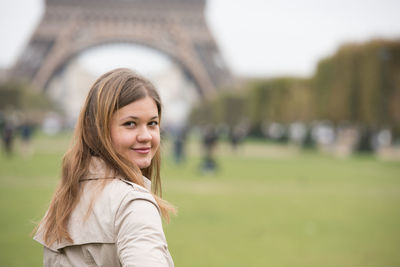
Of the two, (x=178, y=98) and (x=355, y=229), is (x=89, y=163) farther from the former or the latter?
(x=178, y=98)

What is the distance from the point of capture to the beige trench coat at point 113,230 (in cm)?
102

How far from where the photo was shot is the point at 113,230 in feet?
3.64

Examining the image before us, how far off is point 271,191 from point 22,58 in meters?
37.2

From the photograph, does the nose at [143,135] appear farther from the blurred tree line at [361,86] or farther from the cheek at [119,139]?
the blurred tree line at [361,86]

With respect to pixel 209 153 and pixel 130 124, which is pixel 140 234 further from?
pixel 209 153

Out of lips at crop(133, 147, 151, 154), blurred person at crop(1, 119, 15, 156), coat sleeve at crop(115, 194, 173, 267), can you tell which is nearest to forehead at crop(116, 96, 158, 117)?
lips at crop(133, 147, 151, 154)

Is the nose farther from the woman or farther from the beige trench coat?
the beige trench coat

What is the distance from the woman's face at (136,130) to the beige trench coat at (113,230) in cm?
10

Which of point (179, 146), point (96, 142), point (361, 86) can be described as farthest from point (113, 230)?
point (361, 86)

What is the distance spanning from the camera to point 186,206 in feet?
26.2

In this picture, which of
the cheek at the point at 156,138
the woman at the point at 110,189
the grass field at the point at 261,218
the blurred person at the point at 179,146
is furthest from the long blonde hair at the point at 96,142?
the blurred person at the point at 179,146

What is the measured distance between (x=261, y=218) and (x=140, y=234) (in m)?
6.16

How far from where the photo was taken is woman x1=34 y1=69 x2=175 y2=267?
3.46 ft

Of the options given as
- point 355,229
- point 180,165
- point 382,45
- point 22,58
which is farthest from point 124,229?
point 22,58
